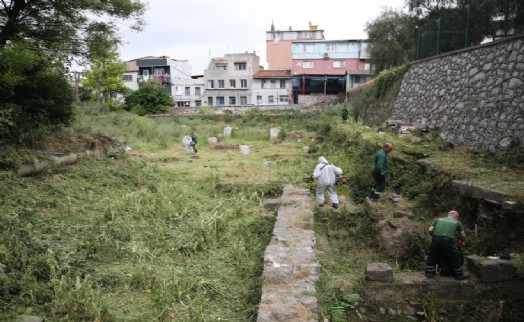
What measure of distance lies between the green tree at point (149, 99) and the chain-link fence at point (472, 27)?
2686 cm

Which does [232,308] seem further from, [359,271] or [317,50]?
[317,50]

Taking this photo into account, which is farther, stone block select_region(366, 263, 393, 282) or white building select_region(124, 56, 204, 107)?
white building select_region(124, 56, 204, 107)

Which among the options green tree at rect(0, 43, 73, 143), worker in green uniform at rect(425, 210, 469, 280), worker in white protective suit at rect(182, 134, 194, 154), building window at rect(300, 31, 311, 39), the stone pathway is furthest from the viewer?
building window at rect(300, 31, 311, 39)

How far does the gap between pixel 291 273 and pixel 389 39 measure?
94.0 ft

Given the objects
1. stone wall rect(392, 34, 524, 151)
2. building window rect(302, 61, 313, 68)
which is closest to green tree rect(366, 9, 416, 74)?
building window rect(302, 61, 313, 68)

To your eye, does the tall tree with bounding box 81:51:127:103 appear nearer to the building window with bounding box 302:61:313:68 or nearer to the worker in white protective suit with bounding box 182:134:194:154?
the building window with bounding box 302:61:313:68

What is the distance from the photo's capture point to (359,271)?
6367mm

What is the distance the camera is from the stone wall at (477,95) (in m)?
9.00

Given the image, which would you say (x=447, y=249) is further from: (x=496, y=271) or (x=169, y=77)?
(x=169, y=77)

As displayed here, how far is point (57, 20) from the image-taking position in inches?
435

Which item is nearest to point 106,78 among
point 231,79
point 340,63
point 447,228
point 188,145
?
point 231,79

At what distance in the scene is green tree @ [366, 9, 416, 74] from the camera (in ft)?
94.5

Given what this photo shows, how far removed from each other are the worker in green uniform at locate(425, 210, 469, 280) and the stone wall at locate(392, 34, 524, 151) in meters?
4.34

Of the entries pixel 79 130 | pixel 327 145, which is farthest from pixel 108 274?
pixel 327 145
